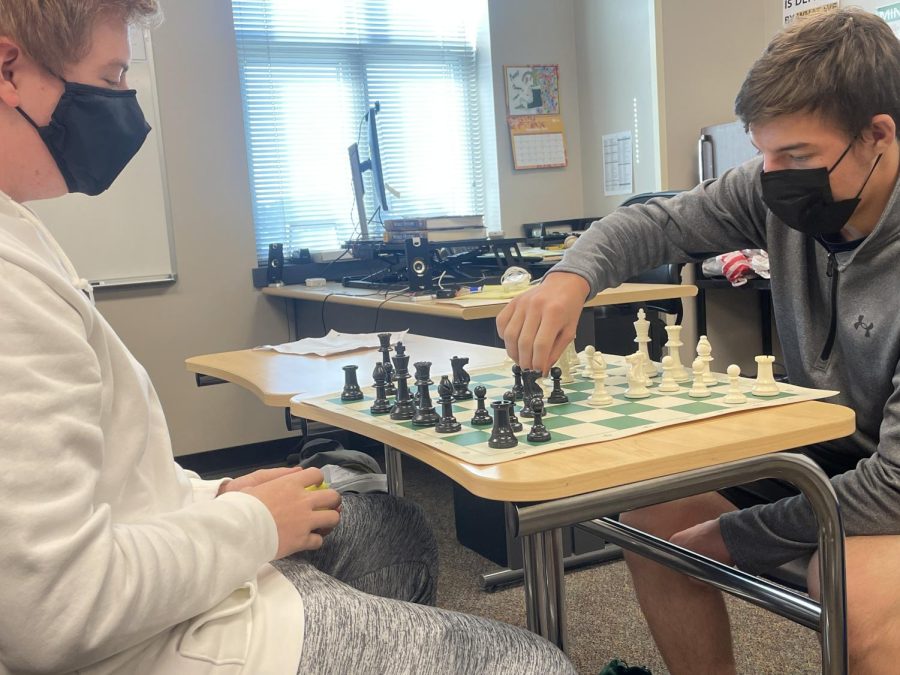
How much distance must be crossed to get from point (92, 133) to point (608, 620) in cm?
179

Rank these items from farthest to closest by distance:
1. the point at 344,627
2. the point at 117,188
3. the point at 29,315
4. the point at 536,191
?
the point at 536,191 → the point at 117,188 → the point at 344,627 → the point at 29,315

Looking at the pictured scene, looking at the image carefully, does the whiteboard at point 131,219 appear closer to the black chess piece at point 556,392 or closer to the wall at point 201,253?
the wall at point 201,253

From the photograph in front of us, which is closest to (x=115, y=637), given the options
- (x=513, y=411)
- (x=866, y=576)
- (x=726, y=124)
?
(x=513, y=411)

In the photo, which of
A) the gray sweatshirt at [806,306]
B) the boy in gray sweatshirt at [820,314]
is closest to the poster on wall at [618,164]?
the gray sweatshirt at [806,306]

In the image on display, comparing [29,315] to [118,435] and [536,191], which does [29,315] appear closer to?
[118,435]

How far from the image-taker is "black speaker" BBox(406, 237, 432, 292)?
3258 millimetres

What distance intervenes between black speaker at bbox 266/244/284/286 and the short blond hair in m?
3.21

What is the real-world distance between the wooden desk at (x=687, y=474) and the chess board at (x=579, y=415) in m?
0.02

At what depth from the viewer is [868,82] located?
1297mm

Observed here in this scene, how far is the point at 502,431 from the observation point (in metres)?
1.08

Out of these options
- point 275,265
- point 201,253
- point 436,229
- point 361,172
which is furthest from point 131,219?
point 436,229

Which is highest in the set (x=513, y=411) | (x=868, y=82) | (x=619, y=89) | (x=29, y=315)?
(x=619, y=89)

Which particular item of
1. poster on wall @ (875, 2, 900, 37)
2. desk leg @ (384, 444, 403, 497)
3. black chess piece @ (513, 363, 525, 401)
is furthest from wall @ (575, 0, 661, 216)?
black chess piece @ (513, 363, 525, 401)

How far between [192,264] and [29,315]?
3411mm
